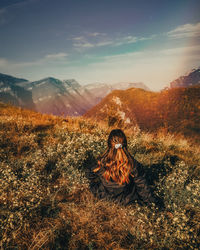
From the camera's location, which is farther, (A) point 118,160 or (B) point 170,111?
(B) point 170,111

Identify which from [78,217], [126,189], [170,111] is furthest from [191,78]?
[78,217]

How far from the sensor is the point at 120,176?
2854 mm

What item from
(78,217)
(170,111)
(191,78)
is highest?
(191,78)

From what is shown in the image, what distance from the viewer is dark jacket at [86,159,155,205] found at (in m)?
2.80

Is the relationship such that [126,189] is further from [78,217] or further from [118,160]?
[78,217]

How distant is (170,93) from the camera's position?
28.0 meters

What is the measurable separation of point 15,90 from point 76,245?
220 meters

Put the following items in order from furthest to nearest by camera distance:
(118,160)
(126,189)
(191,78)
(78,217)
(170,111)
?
(191,78) → (170,111) → (126,189) → (118,160) → (78,217)

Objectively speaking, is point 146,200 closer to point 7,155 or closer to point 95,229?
point 95,229

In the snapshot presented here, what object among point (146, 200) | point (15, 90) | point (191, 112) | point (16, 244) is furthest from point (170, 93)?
point (15, 90)

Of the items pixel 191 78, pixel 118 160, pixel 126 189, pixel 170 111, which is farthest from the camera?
pixel 191 78

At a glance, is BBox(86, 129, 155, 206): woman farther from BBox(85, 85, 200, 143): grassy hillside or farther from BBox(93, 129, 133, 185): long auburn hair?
BBox(85, 85, 200, 143): grassy hillside

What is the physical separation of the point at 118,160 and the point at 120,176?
0.35 meters

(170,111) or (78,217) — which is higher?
(78,217)
